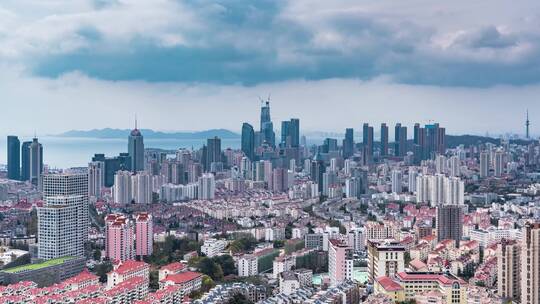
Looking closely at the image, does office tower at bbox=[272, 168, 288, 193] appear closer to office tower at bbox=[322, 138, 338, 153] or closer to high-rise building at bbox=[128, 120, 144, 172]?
high-rise building at bbox=[128, 120, 144, 172]

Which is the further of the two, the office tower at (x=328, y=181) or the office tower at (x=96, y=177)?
the office tower at (x=328, y=181)

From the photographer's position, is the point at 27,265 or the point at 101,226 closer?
the point at 27,265

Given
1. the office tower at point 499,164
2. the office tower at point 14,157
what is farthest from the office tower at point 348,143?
the office tower at point 14,157

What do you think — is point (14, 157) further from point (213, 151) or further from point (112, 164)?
point (213, 151)

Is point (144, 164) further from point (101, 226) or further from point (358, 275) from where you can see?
point (358, 275)

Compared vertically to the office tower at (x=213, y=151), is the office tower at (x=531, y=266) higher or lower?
lower

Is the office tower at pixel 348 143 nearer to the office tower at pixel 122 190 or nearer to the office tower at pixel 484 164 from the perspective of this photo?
the office tower at pixel 484 164

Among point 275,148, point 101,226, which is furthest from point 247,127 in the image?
point 101,226
